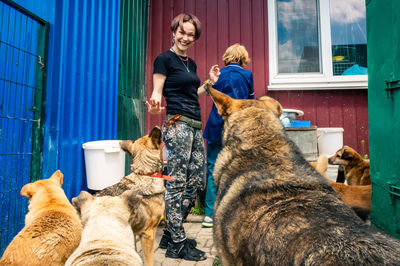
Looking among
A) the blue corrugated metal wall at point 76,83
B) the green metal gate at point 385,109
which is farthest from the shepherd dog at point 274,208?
the blue corrugated metal wall at point 76,83

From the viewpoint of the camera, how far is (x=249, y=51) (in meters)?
6.42

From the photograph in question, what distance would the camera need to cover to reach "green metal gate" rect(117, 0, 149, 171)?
17.3 feet

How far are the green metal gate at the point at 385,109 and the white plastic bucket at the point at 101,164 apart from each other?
3260 mm

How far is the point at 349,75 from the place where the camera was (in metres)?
5.96

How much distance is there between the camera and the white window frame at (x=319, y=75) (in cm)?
590

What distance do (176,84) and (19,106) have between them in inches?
72.5

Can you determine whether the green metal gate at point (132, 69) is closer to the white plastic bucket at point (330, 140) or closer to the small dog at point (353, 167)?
the small dog at point (353, 167)

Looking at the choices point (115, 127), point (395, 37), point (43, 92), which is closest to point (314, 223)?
point (395, 37)

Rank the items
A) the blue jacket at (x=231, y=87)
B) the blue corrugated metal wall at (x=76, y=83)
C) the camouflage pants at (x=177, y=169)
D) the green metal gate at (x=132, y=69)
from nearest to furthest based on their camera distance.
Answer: the camouflage pants at (x=177, y=169) → the blue corrugated metal wall at (x=76, y=83) → the blue jacket at (x=231, y=87) → the green metal gate at (x=132, y=69)

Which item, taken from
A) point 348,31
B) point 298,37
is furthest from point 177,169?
point 348,31

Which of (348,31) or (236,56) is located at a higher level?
(348,31)

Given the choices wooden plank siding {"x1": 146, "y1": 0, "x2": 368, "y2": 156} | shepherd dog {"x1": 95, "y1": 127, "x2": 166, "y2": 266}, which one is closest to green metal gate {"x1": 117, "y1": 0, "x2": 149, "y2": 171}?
wooden plank siding {"x1": 146, "y1": 0, "x2": 368, "y2": 156}

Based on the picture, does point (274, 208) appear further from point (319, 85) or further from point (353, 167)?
point (319, 85)

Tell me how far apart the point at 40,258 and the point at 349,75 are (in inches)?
260
